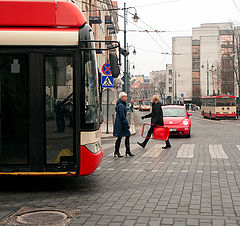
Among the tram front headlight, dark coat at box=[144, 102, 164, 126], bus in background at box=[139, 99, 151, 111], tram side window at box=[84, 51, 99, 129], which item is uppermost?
tram side window at box=[84, 51, 99, 129]

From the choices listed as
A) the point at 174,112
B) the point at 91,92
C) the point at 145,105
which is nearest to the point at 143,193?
the point at 91,92

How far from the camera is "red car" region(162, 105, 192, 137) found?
63.2 feet

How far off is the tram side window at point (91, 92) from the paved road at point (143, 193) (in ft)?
4.22

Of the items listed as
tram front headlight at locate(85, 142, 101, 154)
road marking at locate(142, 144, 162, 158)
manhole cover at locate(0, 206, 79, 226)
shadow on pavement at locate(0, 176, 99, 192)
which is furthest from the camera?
road marking at locate(142, 144, 162, 158)

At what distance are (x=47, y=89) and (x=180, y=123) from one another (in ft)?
42.7

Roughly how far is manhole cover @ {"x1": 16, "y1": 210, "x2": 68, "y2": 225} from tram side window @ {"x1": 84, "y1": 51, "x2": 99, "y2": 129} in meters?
1.92

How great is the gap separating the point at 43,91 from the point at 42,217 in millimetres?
2354

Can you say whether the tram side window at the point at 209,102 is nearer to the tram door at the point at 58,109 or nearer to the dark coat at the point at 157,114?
the dark coat at the point at 157,114

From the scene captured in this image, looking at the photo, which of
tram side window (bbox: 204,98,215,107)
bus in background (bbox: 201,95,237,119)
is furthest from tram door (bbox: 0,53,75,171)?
tram side window (bbox: 204,98,215,107)

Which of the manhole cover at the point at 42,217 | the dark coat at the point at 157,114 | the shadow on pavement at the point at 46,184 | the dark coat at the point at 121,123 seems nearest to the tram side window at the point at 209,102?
the dark coat at the point at 157,114

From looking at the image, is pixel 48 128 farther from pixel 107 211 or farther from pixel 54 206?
pixel 107 211

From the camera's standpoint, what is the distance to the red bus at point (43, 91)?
7215 millimetres

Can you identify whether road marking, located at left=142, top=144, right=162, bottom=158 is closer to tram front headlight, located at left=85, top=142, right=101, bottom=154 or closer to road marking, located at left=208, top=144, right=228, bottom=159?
road marking, located at left=208, top=144, right=228, bottom=159

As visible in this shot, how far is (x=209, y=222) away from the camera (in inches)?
211
